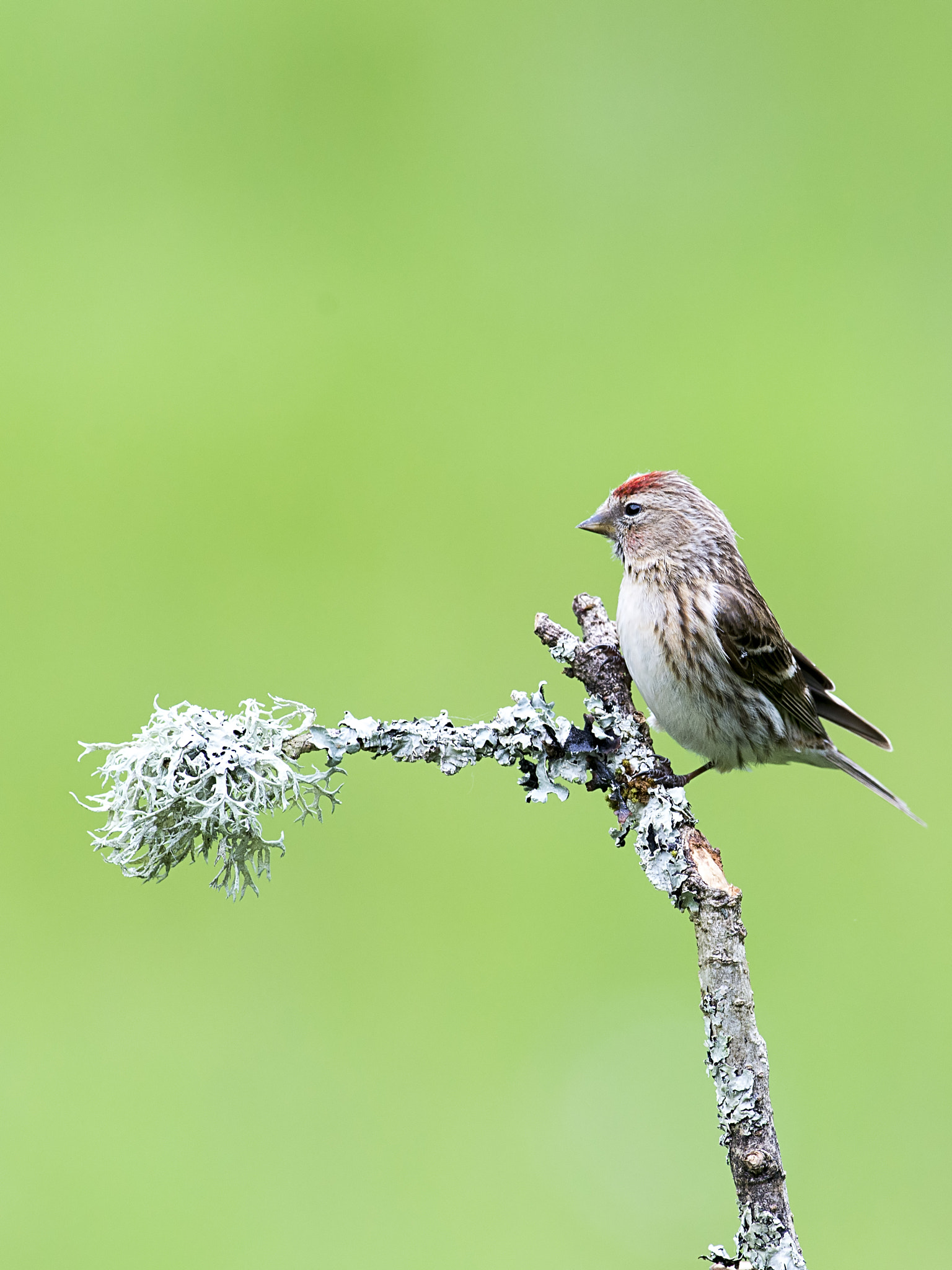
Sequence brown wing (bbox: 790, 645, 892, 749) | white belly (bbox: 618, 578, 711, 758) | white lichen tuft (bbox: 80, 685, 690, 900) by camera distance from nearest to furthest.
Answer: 1. white lichen tuft (bbox: 80, 685, 690, 900)
2. white belly (bbox: 618, 578, 711, 758)
3. brown wing (bbox: 790, 645, 892, 749)

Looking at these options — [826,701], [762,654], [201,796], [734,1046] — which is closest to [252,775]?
[201,796]

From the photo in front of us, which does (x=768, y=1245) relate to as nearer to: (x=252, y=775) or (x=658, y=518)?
(x=252, y=775)

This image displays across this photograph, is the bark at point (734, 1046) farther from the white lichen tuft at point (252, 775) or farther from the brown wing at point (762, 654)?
the brown wing at point (762, 654)

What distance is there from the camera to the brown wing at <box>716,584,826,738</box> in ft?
4.74

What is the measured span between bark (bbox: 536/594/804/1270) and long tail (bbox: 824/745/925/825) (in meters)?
0.77

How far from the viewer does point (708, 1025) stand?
0.76 metres

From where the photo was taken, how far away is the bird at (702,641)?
4.63 feet

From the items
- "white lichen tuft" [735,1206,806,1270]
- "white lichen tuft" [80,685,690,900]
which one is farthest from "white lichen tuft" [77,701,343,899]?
"white lichen tuft" [735,1206,806,1270]

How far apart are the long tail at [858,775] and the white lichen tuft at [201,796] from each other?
3.00 feet

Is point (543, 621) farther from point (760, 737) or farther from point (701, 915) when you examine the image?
point (760, 737)

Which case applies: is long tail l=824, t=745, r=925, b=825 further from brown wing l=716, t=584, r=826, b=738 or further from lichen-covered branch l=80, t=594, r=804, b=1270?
lichen-covered branch l=80, t=594, r=804, b=1270

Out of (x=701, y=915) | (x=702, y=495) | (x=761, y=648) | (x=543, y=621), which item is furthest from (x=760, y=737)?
(x=701, y=915)

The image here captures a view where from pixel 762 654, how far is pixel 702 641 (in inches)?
3.9

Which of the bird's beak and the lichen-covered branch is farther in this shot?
the bird's beak
